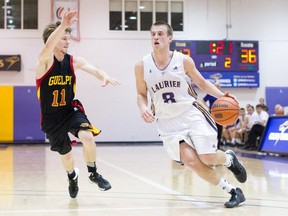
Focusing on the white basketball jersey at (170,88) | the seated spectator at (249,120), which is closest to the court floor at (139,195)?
the white basketball jersey at (170,88)

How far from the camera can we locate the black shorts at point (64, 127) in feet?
16.0

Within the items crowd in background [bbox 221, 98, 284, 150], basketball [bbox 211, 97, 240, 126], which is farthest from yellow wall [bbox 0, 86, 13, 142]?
basketball [bbox 211, 97, 240, 126]

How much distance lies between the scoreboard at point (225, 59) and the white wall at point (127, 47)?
59 centimetres

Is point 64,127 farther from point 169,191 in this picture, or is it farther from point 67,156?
point 169,191

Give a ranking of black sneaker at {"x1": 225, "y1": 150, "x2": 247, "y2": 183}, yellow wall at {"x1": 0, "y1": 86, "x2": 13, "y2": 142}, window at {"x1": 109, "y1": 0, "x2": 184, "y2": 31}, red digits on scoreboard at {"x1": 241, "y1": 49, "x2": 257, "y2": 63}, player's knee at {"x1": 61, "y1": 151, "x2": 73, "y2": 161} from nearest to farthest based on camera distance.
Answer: black sneaker at {"x1": 225, "y1": 150, "x2": 247, "y2": 183} < player's knee at {"x1": 61, "y1": 151, "x2": 73, "y2": 161} < yellow wall at {"x1": 0, "y1": 86, "x2": 13, "y2": 142} < red digits on scoreboard at {"x1": 241, "y1": 49, "x2": 257, "y2": 63} < window at {"x1": 109, "y1": 0, "x2": 184, "y2": 31}

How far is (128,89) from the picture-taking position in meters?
18.4

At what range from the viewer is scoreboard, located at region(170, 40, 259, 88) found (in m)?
17.8

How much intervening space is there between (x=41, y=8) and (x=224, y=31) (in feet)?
24.4

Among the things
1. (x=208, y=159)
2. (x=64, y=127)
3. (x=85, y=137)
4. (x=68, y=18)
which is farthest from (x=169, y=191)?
(x=68, y=18)

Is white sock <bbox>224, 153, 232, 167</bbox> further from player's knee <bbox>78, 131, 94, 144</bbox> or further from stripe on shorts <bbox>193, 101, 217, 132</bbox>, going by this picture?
player's knee <bbox>78, 131, 94, 144</bbox>

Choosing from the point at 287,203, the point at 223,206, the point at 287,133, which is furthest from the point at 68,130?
the point at 287,133

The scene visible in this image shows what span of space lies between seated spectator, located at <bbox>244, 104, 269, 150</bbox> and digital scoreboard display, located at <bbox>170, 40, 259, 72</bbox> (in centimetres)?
353

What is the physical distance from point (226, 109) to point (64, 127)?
5.82ft

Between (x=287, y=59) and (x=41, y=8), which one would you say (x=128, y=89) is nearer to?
(x=41, y=8)
